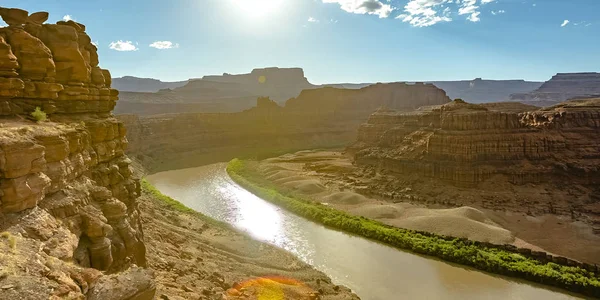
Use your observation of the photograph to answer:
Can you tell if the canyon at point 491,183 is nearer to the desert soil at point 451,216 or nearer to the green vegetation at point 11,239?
the desert soil at point 451,216

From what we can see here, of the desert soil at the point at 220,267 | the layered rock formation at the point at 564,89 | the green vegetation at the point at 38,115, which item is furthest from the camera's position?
the layered rock formation at the point at 564,89

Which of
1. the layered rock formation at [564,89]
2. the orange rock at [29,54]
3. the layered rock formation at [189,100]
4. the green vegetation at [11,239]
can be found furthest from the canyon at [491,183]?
the layered rock formation at [564,89]

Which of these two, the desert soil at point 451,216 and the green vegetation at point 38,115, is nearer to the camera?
the green vegetation at point 38,115

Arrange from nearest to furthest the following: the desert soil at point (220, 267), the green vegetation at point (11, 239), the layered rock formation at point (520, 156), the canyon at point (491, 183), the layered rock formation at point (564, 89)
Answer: the green vegetation at point (11, 239) < the desert soil at point (220, 267) < the canyon at point (491, 183) < the layered rock formation at point (520, 156) < the layered rock formation at point (564, 89)

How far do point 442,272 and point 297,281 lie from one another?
10.6 m

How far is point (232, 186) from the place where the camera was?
50625 millimetres

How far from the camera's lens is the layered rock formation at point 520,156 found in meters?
36.2

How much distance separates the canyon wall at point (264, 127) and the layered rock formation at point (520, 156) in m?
41.0

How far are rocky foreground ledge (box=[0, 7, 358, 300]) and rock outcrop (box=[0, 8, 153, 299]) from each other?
33mm

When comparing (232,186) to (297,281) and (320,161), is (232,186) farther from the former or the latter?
(297,281)

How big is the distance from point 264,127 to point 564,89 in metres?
148

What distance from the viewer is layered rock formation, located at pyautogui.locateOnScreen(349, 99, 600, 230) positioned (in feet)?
119

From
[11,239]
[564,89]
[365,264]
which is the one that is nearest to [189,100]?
[365,264]

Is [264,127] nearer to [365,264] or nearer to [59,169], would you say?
[365,264]
